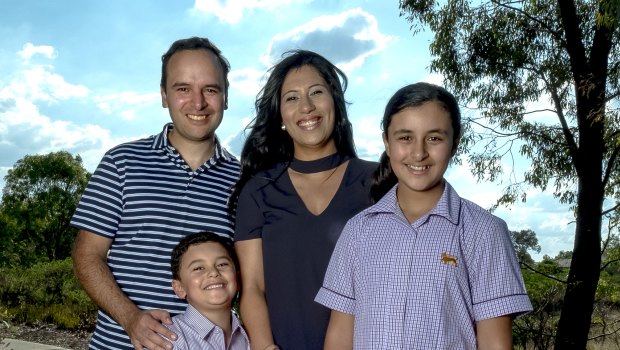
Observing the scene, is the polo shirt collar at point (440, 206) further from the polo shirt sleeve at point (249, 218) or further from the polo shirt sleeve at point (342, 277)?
the polo shirt sleeve at point (249, 218)

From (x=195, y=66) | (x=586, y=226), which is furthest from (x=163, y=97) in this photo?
(x=586, y=226)

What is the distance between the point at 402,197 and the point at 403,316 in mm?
468

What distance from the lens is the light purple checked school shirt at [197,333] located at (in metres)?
3.11

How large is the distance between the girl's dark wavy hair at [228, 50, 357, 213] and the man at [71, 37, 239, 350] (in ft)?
0.64

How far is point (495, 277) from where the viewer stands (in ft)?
8.42

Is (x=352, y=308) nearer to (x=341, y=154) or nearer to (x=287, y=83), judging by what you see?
(x=341, y=154)

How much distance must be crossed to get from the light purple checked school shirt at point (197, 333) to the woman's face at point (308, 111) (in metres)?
→ 0.78

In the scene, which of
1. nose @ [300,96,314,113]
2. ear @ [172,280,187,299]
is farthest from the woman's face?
ear @ [172,280,187,299]

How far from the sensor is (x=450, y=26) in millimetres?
12539

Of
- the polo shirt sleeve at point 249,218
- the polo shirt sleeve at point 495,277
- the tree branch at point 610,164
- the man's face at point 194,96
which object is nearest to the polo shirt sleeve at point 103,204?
the man's face at point 194,96

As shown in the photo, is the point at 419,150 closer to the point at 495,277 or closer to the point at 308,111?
the point at 495,277

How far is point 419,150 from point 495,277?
0.50 meters

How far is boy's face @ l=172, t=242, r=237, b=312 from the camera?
316cm

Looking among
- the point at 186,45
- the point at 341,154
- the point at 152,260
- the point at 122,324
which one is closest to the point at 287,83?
the point at 341,154
